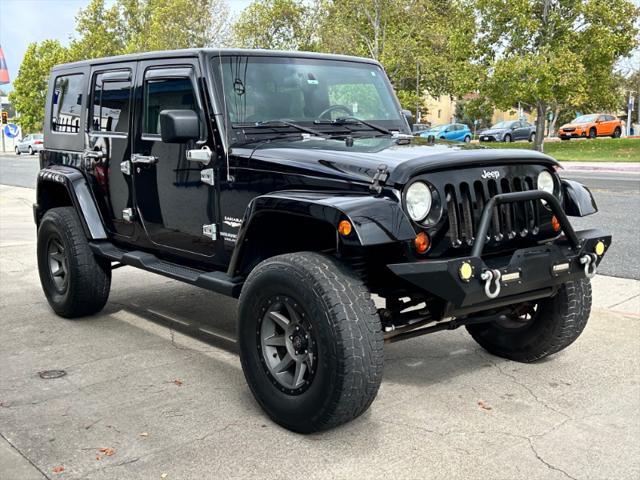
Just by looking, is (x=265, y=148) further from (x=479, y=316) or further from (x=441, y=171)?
(x=479, y=316)

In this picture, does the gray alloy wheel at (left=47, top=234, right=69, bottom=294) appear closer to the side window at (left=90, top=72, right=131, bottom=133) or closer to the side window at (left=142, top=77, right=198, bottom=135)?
the side window at (left=90, top=72, right=131, bottom=133)

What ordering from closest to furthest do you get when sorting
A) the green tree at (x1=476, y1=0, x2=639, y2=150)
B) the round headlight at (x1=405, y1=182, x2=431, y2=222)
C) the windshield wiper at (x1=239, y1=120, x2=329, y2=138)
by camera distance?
the round headlight at (x1=405, y1=182, x2=431, y2=222) → the windshield wiper at (x1=239, y1=120, x2=329, y2=138) → the green tree at (x1=476, y1=0, x2=639, y2=150)

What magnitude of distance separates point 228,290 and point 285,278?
74 cm

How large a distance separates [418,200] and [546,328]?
155 centimetres

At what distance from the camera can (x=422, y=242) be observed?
3.70m

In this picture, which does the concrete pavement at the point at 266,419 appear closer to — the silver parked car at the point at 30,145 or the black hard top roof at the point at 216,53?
the black hard top roof at the point at 216,53

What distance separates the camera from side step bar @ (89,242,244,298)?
4320mm

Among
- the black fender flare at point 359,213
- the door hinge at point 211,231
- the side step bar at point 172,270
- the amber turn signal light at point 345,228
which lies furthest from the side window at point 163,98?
the amber turn signal light at point 345,228

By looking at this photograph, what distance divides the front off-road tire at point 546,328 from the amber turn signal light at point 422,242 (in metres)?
1.28

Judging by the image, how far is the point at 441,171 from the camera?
3.77m

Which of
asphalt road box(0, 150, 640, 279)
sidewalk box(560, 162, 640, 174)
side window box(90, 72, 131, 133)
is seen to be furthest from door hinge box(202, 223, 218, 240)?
sidewalk box(560, 162, 640, 174)

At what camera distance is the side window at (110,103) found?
211 inches

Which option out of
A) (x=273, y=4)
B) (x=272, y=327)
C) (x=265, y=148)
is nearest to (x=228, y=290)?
(x=272, y=327)

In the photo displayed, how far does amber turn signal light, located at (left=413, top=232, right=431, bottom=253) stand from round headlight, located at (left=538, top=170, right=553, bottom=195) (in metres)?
0.96
